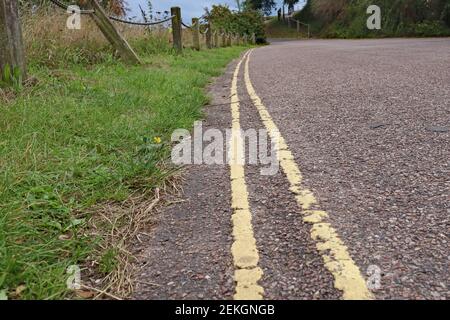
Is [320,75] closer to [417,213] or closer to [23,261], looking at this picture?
[417,213]

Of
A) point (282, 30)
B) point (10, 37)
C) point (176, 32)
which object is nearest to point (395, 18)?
point (176, 32)

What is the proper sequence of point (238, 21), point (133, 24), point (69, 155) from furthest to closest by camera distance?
1. point (238, 21)
2. point (133, 24)
3. point (69, 155)

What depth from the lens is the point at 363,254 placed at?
6.32ft

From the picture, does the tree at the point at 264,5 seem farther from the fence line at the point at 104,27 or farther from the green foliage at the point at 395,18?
the fence line at the point at 104,27

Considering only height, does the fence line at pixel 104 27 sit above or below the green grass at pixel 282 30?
below

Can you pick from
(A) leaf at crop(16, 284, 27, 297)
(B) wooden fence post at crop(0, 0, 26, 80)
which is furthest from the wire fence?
(A) leaf at crop(16, 284, 27, 297)

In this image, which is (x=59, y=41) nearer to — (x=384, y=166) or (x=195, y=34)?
(x=384, y=166)

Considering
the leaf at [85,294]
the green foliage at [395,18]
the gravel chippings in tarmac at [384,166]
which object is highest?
the green foliage at [395,18]

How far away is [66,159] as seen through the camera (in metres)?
3.04

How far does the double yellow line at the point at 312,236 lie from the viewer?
1.73 meters

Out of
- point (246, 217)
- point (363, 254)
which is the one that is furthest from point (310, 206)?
point (363, 254)

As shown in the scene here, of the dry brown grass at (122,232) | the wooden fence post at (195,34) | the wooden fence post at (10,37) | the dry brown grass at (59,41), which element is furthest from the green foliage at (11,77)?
the wooden fence post at (195,34)

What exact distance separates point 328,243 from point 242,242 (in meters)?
0.40

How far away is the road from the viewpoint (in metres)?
1.78
